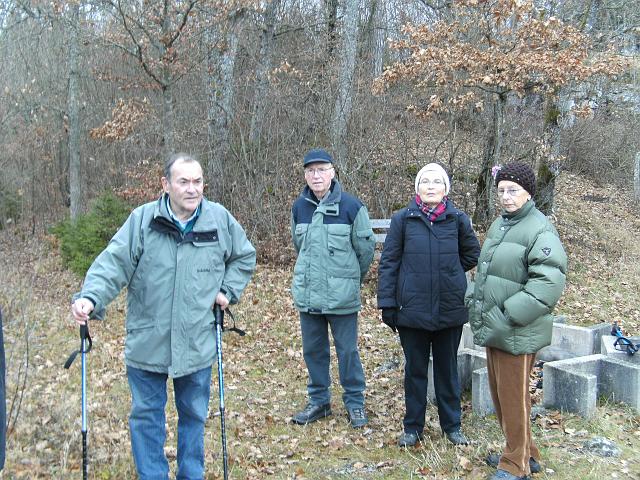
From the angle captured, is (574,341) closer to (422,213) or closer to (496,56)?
(422,213)

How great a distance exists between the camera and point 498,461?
4219 millimetres

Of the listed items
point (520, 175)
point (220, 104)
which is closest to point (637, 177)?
point (220, 104)

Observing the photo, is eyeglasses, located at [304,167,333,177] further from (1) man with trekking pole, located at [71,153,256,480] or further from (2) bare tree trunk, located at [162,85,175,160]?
(2) bare tree trunk, located at [162,85,175,160]

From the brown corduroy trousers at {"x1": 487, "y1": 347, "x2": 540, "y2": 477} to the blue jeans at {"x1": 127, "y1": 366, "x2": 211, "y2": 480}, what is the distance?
6.07 feet

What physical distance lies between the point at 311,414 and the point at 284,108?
8241 millimetres

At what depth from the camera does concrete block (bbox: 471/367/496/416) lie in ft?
16.9

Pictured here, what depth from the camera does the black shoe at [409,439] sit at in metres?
4.71

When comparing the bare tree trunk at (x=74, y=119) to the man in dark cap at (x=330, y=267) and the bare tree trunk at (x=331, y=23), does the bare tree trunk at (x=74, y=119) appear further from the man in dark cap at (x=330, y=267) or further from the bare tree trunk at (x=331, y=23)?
the man in dark cap at (x=330, y=267)

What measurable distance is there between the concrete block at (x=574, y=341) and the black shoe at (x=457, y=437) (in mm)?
1879

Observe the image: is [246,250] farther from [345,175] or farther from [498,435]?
[345,175]

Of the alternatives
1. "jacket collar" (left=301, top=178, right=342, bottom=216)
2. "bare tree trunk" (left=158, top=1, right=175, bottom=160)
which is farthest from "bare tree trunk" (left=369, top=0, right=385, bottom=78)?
"jacket collar" (left=301, top=178, right=342, bottom=216)

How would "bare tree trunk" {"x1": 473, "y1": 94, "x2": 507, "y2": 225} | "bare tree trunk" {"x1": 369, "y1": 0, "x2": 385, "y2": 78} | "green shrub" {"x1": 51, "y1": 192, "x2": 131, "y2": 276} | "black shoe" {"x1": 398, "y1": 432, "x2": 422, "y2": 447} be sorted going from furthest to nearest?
"bare tree trunk" {"x1": 369, "y1": 0, "x2": 385, "y2": 78} < "green shrub" {"x1": 51, "y1": 192, "x2": 131, "y2": 276} < "bare tree trunk" {"x1": 473, "y1": 94, "x2": 507, "y2": 225} < "black shoe" {"x1": 398, "y1": 432, "x2": 422, "y2": 447}

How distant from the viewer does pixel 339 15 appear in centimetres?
1612

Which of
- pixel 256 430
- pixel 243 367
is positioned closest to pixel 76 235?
pixel 243 367
